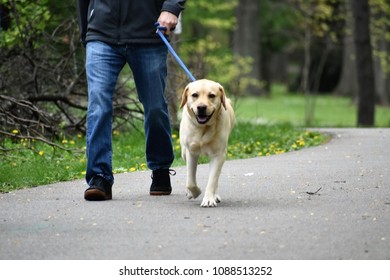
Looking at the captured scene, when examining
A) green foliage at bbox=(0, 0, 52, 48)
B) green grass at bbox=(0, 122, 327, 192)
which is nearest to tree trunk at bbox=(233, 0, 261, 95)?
green grass at bbox=(0, 122, 327, 192)

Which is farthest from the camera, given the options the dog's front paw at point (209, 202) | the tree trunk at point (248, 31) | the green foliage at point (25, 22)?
the tree trunk at point (248, 31)

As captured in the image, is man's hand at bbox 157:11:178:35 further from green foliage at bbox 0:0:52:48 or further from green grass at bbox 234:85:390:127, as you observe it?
green grass at bbox 234:85:390:127

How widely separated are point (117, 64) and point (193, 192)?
123 centimetres

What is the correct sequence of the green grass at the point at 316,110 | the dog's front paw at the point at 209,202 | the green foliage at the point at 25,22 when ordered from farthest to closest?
the green grass at the point at 316,110, the green foliage at the point at 25,22, the dog's front paw at the point at 209,202

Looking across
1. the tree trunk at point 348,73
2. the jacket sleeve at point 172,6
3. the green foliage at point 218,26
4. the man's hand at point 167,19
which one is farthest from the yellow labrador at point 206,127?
the tree trunk at point 348,73

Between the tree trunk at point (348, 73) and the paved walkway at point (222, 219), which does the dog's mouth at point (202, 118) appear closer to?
the paved walkway at point (222, 219)

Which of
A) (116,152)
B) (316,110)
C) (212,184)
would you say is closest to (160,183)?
(212,184)

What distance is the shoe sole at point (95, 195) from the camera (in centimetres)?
770

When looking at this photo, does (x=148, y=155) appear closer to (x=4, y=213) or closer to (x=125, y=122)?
(x=4, y=213)

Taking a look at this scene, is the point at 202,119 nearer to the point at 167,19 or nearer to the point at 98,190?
the point at 167,19

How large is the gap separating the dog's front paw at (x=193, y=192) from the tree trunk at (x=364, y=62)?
13.6 m
